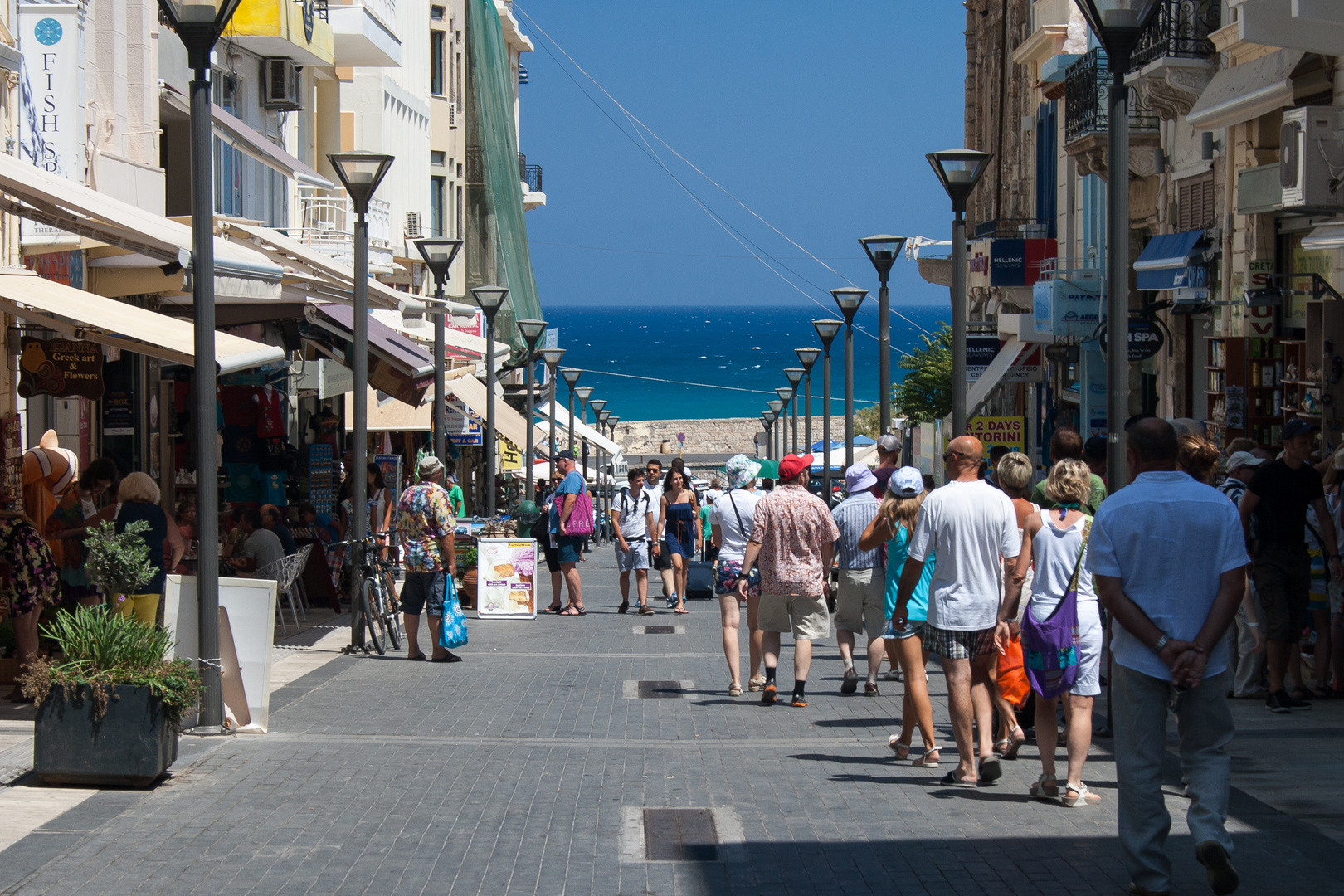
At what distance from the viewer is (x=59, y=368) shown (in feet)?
43.9

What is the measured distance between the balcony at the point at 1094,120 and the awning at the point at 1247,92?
4315 millimetres

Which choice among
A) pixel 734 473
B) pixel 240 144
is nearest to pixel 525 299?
pixel 240 144

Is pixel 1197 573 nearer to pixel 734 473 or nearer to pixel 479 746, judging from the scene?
pixel 479 746

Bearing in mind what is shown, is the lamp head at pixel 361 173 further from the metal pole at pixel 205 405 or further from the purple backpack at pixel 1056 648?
the purple backpack at pixel 1056 648

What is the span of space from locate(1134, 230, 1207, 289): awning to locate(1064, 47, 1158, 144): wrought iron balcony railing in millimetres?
1772

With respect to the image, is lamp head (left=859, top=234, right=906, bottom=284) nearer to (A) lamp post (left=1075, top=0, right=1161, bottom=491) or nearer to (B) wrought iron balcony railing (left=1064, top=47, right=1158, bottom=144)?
(B) wrought iron balcony railing (left=1064, top=47, right=1158, bottom=144)

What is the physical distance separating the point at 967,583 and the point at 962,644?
31 cm

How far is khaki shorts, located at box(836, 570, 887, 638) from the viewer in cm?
1120

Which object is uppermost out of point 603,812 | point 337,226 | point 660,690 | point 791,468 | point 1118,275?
point 337,226

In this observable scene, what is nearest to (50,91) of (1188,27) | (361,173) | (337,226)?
(361,173)

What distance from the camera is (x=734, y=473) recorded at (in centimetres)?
1255

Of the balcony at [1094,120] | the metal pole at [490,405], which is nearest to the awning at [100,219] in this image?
the metal pole at [490,405]

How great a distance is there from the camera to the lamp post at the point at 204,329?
8992 millimetres

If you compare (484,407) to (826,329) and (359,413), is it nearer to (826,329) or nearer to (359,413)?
(826,329)
